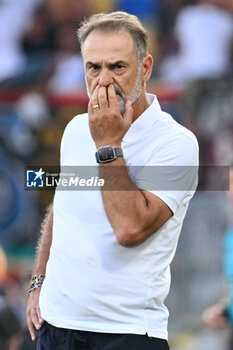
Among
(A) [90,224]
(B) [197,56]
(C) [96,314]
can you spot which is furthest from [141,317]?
(B) [197,56]

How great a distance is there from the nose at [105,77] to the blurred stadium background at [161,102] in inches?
173

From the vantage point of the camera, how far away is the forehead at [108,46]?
133 inches

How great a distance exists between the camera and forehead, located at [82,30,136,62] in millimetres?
3389

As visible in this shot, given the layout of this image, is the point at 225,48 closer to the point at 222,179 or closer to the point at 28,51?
the point at 222,179

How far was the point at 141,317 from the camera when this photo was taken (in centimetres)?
327

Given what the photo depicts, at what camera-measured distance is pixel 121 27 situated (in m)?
3.45

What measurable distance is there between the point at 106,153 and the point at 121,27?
1.84 feet

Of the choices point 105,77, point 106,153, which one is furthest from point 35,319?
point 105,77

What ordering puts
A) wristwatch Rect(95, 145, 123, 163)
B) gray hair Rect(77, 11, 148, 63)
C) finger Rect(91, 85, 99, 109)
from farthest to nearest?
gray hair Rect(77, 11, 148, 63), finger Rect(91, 85, 99, 109), wristwatch Rect(95, 145, 123, 163)

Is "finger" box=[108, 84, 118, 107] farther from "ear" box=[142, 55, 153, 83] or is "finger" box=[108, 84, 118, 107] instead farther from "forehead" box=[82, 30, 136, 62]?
"ear" box=[142, 55, 153, 83]

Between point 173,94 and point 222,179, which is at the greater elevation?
point 173,94

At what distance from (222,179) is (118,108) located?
5.22m

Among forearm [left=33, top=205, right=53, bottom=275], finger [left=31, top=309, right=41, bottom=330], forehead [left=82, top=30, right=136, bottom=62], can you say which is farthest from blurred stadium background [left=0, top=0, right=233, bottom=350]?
forehead [left=82, top=30, right=136, bottom=62]

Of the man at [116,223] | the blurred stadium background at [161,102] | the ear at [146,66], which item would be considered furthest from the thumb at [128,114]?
the blurred stadium background at [161,102]
